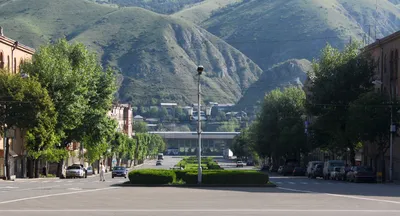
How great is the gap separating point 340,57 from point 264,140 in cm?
3859

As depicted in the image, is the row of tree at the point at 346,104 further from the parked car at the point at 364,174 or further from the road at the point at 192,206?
the road at the point at 192,206

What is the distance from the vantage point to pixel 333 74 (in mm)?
91750

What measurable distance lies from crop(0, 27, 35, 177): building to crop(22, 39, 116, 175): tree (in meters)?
3.13

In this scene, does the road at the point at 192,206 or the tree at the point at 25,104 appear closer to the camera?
the road at the point at 192,206

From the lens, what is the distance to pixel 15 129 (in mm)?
88312

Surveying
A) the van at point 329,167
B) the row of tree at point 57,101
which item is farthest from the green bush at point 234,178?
the van at point 329,167

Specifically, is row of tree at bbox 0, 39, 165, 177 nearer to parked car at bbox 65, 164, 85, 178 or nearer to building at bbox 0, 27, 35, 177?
building at bbox 0, 27, 35, 177

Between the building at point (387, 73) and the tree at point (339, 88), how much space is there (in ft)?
6.11

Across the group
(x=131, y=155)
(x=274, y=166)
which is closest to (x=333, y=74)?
(x=274, y=166)

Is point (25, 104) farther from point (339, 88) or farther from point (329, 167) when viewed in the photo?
point (339, 88)

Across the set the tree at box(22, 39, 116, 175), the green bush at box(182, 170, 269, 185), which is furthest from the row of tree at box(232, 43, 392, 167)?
the green bush at box(182, 170, 269, 185)

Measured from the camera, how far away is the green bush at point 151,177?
5935cm

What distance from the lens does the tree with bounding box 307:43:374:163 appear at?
299 feet

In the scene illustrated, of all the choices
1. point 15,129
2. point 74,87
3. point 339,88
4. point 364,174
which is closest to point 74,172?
point 15,129
